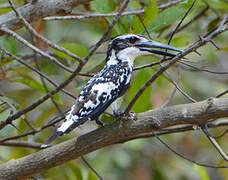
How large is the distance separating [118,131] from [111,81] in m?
0.54

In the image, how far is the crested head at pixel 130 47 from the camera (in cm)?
300

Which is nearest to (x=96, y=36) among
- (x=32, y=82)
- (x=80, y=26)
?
(x=80, y=26)

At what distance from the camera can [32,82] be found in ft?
11.1

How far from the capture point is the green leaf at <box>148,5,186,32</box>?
306 centimetres

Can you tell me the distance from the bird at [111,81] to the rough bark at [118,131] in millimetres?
129

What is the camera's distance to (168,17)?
3.12 m

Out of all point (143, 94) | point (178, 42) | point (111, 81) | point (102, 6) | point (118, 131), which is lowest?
point (118, 131)

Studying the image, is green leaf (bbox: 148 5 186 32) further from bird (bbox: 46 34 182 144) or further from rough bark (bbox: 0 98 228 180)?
rough bark (bbox: 0 98 228 180)

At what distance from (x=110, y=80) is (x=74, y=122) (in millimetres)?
487

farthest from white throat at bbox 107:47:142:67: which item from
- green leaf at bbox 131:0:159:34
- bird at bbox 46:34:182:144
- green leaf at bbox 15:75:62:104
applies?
green leaf at bbox 15:75:62:104

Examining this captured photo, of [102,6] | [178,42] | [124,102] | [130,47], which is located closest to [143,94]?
[130,47]

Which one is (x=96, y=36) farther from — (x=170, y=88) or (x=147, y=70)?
(x=147, y=70)

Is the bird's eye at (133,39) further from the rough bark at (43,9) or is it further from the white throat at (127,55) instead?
the rough bark at (43,9)

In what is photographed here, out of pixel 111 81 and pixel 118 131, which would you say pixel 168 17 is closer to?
pixel 111 81
